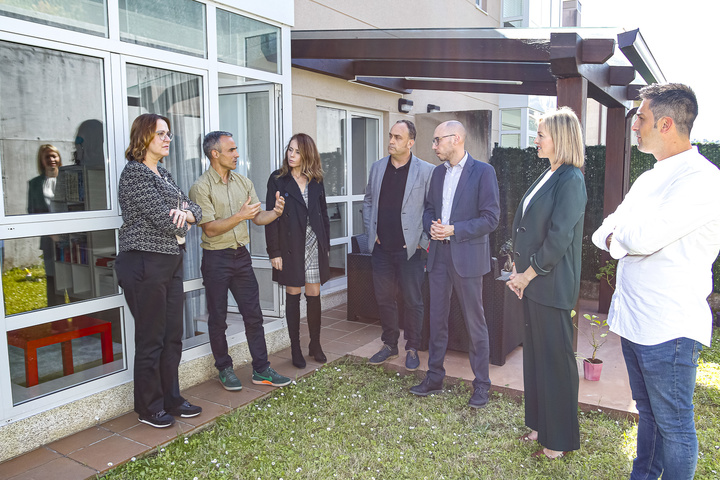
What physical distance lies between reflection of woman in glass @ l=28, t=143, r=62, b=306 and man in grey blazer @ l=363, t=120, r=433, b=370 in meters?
2.29

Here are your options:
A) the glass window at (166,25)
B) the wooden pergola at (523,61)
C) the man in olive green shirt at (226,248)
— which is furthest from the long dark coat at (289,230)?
the wooden pergola at (523,61)

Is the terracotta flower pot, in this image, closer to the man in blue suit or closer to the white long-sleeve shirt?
the man in blue suit

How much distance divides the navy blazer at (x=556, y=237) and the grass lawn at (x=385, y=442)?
3.15 ft

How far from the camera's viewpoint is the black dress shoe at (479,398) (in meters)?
3.66

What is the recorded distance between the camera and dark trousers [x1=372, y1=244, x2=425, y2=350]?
4289 millimetres

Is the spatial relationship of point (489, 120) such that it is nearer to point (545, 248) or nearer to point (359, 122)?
point (359, 122)

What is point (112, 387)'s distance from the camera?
341 centimetres

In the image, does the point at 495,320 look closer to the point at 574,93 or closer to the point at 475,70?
the point at 574,93

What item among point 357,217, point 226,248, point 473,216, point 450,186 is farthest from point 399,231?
point 357,217

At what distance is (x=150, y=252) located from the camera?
3.15 m

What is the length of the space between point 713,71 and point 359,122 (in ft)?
110

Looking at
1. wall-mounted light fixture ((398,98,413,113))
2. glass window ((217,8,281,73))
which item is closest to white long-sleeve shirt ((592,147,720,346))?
glass window ((217,8,281,73))

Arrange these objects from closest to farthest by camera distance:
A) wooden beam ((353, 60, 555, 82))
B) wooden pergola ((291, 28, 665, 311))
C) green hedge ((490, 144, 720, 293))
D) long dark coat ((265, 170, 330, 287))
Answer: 1. wooden pergola ((291, 28, 665, 311))
2. long dark coat ((265, 170, 330, 287))
3. wooden beam ((353, 60, 555, 82))
4. green hedge ((490, 144, 720, 293))

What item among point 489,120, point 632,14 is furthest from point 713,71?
point 489,120
